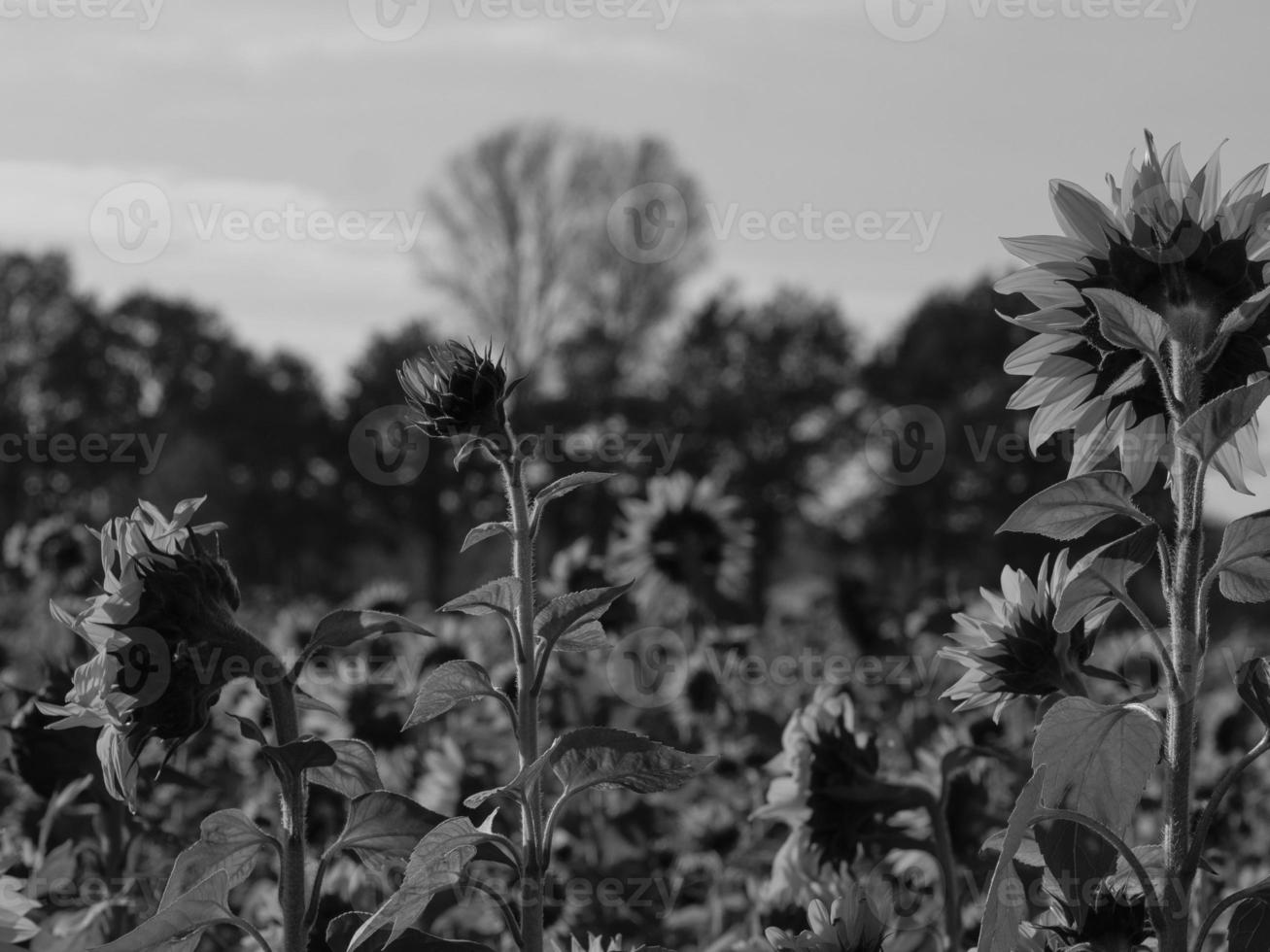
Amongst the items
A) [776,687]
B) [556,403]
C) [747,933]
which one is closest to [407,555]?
[556,403]

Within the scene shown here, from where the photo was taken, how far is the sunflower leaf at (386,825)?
5.71ft

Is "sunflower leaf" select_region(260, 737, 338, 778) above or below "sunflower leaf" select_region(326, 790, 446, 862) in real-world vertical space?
above

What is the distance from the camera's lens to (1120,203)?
171cm

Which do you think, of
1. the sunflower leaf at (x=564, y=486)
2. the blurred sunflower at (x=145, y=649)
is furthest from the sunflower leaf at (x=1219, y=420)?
the blurred sunflower at (x=145, y=649)

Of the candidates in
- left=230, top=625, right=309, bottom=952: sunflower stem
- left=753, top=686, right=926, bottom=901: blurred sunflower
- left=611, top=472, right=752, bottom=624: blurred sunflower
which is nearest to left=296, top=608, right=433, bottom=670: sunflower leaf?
left=230, top=625, right=309, bottom=952: sunflower stem

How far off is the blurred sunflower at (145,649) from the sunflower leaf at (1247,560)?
1171mm

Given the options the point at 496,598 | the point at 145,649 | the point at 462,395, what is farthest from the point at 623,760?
the point at 145,649

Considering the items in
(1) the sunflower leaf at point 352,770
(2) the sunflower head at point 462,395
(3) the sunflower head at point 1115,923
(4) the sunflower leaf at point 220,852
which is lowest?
(3) the sunflower head at point 1115,923

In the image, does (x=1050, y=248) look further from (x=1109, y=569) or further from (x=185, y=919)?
(x=185, y=919)

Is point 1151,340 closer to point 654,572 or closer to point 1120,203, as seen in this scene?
point 1120,203

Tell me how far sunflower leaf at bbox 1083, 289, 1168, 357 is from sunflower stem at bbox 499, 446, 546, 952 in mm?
711

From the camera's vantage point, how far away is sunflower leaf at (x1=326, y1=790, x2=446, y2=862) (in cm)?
174

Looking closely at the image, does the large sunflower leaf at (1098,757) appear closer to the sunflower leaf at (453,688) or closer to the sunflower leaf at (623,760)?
the sunflower leaf at (623,760)

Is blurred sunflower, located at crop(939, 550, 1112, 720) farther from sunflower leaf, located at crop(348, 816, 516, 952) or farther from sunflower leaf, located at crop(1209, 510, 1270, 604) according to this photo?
sunflower leaf, located at crop(348, 816, 516, 952)
